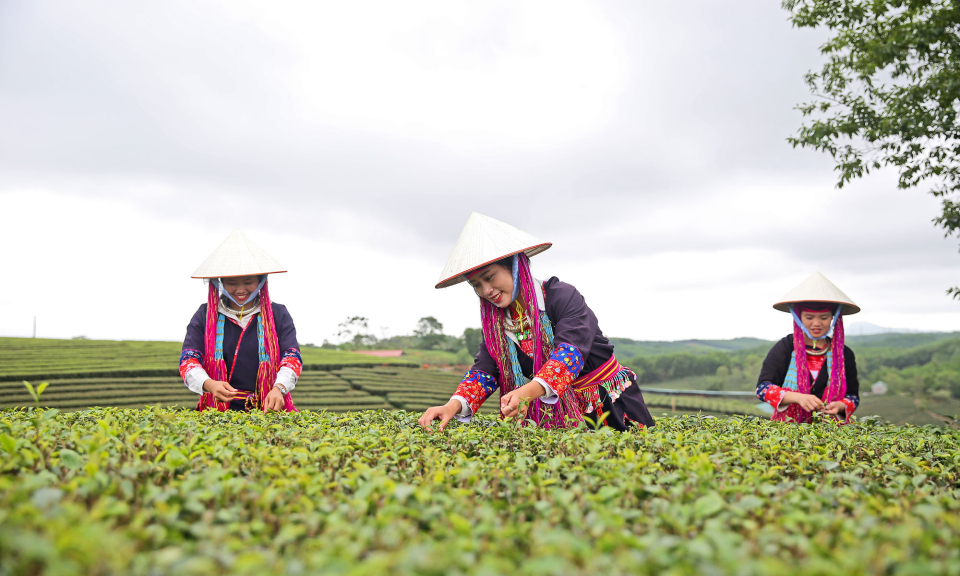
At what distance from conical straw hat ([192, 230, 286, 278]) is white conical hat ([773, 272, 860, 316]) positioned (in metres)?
4.01

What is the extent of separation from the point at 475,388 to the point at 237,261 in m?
1.89

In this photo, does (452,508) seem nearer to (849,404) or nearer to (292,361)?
(292,361)

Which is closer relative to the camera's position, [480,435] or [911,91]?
[480,435]

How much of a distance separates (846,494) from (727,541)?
72cm

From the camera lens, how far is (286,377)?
151 inches

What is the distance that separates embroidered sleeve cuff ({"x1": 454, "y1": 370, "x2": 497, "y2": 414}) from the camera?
3.18 meters

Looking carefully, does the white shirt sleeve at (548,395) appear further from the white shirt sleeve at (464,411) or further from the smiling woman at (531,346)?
the white shirt sleeve at (464,411)

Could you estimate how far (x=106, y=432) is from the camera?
1.98 m

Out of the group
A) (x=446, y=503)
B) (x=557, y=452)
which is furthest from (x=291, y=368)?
(x=446, y=503)

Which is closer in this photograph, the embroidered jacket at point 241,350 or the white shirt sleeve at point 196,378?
the white shirt sleeve at point 196,378

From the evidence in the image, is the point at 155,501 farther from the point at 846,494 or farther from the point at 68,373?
the point at 68,373

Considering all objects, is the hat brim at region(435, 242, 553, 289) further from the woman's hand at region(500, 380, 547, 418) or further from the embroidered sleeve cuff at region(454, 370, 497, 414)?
the woman's hand at region(500, 380, 547, 418)

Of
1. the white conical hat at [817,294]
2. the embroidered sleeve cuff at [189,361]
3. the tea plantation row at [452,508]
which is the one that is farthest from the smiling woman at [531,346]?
the white conical hat at [817,294]

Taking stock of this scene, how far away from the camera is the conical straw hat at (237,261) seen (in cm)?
379
